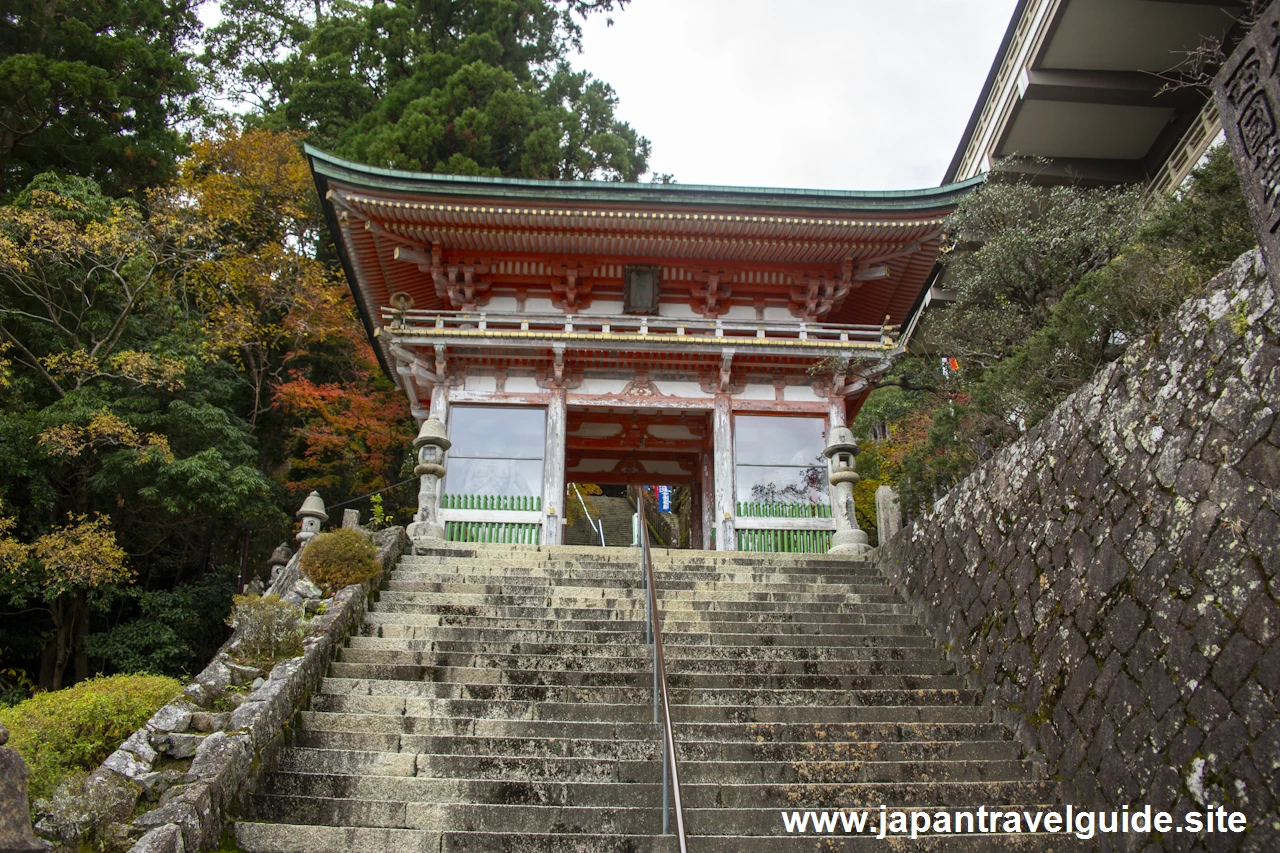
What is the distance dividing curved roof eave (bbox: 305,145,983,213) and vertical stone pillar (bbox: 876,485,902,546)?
195 inches

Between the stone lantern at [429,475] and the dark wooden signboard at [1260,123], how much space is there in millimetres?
9046

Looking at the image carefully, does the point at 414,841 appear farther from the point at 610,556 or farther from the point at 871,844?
the point at 610,556

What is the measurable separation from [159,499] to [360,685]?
8339 millimetres

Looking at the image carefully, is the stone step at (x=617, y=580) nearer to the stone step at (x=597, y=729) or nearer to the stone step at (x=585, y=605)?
the stone step at (x=585, y=605)

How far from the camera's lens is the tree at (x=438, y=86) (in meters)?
20.3

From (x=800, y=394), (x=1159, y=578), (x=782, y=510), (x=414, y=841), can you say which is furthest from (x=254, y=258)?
(x=1159, y=578)

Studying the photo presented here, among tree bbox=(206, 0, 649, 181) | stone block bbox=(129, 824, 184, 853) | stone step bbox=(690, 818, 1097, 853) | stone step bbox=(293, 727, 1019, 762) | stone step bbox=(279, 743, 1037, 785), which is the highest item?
tree bbox=(206, 0, 649, 181)

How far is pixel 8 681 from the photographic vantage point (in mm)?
12055

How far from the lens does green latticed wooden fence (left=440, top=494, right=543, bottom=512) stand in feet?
40.4

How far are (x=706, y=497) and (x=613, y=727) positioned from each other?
9667 millimetres

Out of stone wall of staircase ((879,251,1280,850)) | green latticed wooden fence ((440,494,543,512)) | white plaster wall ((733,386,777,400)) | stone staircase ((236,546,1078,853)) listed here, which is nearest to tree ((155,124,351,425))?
green latticed wooden fence ((440,494,543,512))

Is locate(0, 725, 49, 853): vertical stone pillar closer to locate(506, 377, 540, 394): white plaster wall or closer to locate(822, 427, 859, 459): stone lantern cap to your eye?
locate(822, 427, 859, 459): stone lantern cap

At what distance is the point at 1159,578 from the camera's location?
191 inches

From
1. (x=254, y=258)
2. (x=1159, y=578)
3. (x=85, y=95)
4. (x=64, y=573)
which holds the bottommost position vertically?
(x=1159, y=578)
